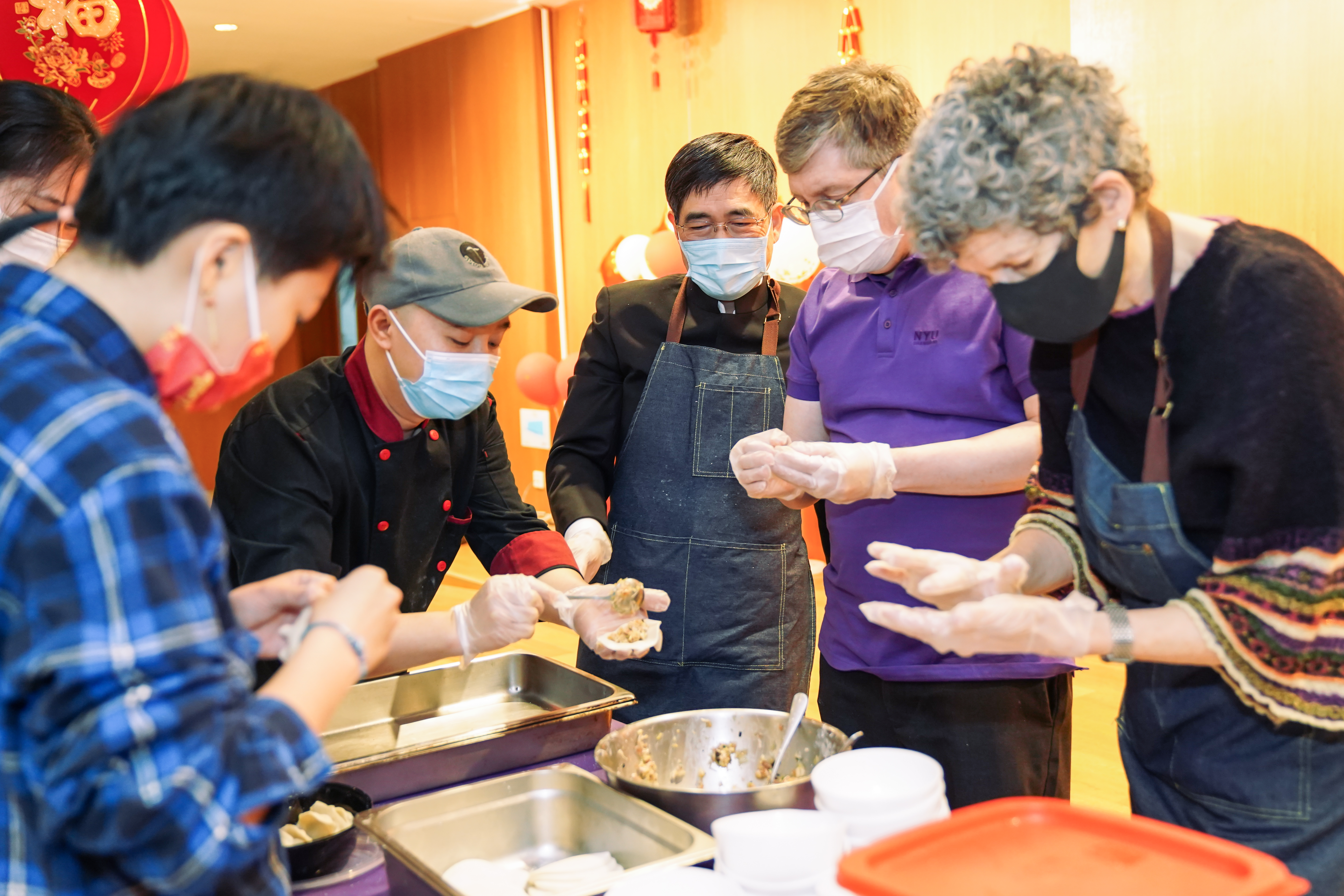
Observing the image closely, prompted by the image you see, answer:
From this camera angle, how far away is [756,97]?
5.23 metres

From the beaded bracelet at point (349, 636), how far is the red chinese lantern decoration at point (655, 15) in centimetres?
506

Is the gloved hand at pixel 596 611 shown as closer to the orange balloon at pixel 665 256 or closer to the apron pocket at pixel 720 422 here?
the apron pocket at pixel 720 422

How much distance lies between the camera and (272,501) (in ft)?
5.92

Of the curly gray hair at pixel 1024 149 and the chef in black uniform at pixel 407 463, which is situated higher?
the curly gray hair at pixel 1024 149

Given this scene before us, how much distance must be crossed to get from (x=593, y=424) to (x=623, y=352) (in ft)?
0.60

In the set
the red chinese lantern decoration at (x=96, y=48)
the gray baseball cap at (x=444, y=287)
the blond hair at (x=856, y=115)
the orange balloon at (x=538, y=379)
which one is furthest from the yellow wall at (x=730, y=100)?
the red chinese lantern decoration at (x=96, y=48)

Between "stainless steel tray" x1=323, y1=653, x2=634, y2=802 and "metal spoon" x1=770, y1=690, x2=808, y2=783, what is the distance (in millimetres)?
299

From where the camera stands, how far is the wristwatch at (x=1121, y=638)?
120 centimetres

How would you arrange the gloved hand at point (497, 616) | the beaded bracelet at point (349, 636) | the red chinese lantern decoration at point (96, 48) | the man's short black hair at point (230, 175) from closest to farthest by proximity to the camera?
the man's short black hair at point (230, 175), the beaded bracelet at point (349, 636), the gloved hand at point (497, 616), the red chinese lantern decoration at point (96, 48)

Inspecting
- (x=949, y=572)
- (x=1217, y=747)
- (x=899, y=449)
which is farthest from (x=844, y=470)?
(x=1217, y=747)

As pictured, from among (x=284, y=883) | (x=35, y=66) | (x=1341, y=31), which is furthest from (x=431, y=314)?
(x=1341, y=31)

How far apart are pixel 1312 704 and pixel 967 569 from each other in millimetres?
407

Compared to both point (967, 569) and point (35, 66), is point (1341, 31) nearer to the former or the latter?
point (967, 569)

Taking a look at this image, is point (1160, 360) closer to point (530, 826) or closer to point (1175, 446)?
point (1175, 446)
